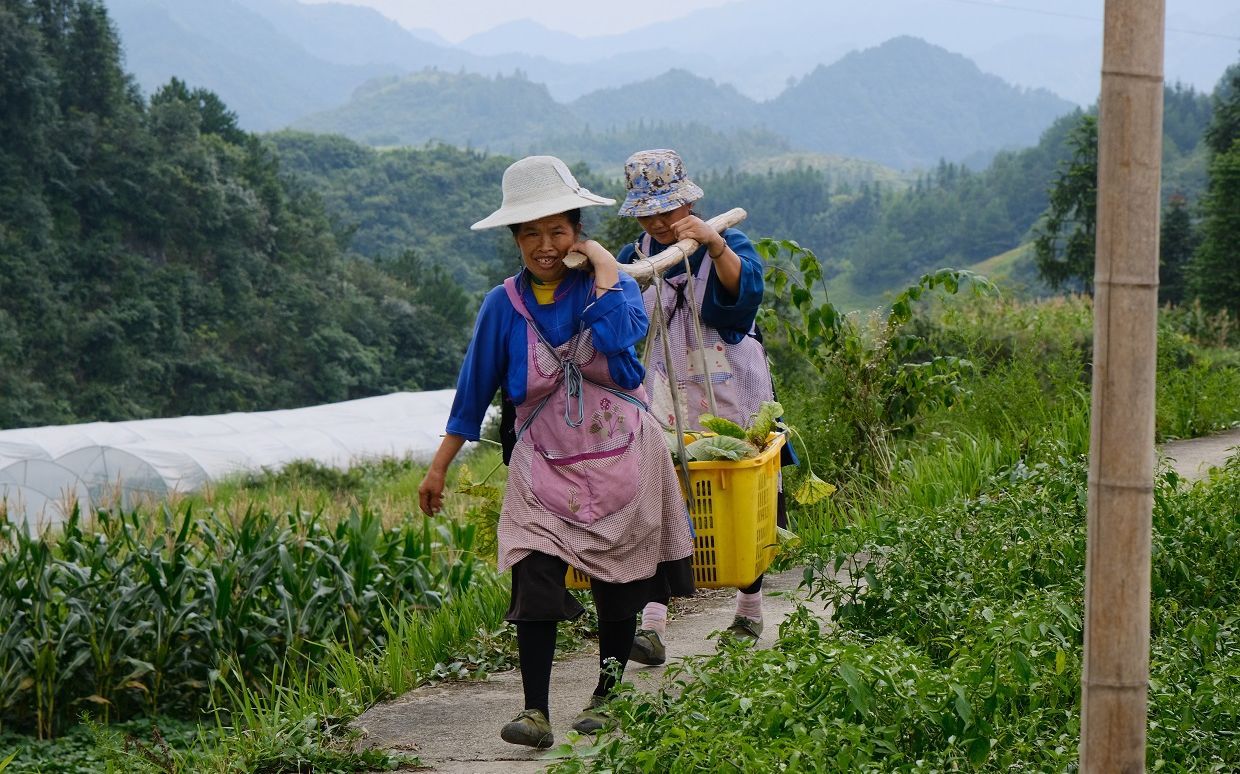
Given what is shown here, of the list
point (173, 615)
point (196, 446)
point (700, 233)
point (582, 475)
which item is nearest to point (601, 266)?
point (700, 233)

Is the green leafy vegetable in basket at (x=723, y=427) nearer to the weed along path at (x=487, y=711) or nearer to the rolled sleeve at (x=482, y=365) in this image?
the weed along path at (x=487, y=711)

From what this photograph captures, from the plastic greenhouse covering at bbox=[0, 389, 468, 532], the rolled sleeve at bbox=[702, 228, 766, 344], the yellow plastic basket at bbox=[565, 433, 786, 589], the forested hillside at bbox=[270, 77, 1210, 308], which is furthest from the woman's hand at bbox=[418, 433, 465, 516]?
the forested hillside at bbox=[270, 77, 1210, 308]

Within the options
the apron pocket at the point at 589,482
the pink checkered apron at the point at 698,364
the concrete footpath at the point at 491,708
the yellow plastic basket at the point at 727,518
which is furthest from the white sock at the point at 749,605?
the apron pocket at the point at 589,482

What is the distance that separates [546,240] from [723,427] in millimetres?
794

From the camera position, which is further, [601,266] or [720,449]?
[720,449]

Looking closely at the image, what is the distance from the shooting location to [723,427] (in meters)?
4.07

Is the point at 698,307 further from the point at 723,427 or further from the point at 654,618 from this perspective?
the point at 654,618

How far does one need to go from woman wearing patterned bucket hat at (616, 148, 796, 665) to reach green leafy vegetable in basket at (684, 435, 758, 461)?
0.87 feet

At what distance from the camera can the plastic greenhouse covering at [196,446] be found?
19.8 meters

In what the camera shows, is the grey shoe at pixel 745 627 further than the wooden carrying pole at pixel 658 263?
Yes

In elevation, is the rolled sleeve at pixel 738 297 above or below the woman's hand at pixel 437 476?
above

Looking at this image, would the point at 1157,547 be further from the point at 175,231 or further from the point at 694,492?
the point at 175,231

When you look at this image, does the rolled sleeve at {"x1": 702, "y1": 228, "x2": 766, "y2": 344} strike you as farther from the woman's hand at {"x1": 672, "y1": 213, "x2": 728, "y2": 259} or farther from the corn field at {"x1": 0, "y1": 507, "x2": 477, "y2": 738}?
the corn field at {"x1": 0, "y1": 507, "x2": 477, "y2": 738}

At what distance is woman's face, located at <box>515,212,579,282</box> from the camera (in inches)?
148
